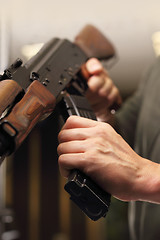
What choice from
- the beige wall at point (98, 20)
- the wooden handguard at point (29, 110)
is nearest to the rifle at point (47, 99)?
the wooden handguard at point (29, 110)

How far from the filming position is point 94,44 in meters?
0.74

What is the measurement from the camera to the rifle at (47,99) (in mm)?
368

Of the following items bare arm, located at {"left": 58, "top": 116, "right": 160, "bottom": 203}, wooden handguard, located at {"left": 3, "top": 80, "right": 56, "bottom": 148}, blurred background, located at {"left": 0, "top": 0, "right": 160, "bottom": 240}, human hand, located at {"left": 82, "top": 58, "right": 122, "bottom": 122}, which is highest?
wooden handguard, located at {"left": 3, "top": 80, "right": 56, "bottom": 148}

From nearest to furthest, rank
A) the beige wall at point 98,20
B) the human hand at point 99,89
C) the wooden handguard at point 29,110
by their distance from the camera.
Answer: the wooden handguard at point 29,110 < the human hand at point 99,89 < the beige wall at point 98,20

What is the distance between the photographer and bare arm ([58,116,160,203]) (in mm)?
381

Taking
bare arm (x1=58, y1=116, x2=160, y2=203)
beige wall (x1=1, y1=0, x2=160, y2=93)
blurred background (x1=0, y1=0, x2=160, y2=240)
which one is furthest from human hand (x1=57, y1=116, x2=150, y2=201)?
blurred background (x1=0, y1=0, x2=160, y2=240)

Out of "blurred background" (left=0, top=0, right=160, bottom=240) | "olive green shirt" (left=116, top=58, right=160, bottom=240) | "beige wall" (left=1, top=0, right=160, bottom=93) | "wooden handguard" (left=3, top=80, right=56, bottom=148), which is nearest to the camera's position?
"wooden handguard" (left=3, top=80, right=56, bottom=148)

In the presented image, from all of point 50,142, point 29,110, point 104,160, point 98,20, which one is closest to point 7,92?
point 29,110

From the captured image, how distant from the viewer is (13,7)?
3.87ft

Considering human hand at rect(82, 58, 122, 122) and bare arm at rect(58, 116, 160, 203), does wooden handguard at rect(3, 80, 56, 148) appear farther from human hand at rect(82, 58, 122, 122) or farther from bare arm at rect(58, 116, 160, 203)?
human hand at rect(82, 58, 122, 122)

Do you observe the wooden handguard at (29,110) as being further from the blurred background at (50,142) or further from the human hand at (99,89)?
the blurred background at (50,142)

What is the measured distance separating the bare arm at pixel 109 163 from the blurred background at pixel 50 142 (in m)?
0.69

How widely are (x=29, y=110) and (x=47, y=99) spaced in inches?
2.3

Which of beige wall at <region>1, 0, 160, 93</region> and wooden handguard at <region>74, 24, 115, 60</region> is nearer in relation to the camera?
wooden handguard at <region>74, 24, 115, 60</region>
